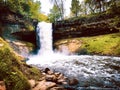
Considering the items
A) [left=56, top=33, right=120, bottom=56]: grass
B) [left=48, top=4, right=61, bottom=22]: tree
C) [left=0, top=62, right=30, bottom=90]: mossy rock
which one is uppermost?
[left=48, top=4, right=61, bottom=22]: tree

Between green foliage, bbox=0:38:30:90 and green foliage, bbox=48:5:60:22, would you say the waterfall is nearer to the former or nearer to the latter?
green foliage, bbox=0:38:30:90

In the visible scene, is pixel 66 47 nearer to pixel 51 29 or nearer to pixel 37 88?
pixel 51 29

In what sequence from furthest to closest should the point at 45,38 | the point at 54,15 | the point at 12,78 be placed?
1. the point at 54,15
2. the point at 45,38
3. the point at 12,78

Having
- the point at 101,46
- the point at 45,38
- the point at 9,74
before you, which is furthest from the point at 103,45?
the point at 9,74

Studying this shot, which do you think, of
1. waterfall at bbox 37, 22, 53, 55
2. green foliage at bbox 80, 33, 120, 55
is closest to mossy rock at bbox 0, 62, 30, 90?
green foliage at bbox 80, 33, 120, 55

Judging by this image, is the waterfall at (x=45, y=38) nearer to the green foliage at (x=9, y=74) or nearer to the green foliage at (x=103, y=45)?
the green foliage at (x=103, y=45)

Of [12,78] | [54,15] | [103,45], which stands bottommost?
[103,45]

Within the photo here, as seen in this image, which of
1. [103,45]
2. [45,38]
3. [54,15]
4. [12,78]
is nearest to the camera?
[12,78]

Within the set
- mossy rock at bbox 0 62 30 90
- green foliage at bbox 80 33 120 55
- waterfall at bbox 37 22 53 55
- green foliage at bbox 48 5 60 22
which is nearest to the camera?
mossy rock at bbox 0 62 30 90

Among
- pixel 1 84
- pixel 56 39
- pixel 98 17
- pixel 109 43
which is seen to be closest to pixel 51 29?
pixel 56 39

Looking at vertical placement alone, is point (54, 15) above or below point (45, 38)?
above

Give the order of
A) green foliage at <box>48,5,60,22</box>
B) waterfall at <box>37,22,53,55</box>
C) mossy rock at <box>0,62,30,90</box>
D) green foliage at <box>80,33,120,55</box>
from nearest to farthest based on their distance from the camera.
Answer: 1. mossy rock at <box>0,62,30,90</box>
2. green foliage at <box>80,33,120,55</box>
3. waterfall at <box>37,22,53,55</box>
4. green foliage at <box>48,5,60,22</box>

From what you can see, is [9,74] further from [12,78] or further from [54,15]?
[54,15]

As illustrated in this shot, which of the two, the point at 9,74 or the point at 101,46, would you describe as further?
the point at 101,46
